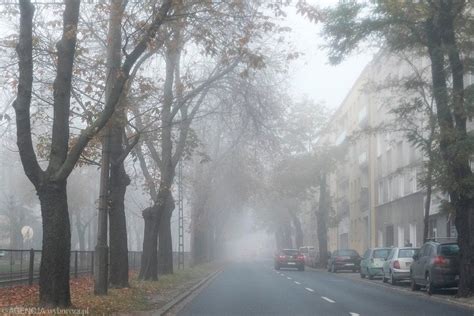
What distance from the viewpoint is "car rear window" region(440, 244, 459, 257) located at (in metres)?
23.1

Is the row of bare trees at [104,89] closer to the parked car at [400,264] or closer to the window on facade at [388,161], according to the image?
the parked car at [400,264]

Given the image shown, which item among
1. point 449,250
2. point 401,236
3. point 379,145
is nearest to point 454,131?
point 449,250

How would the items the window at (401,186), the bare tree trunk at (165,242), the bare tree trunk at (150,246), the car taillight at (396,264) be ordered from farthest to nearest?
the window at (401,186) < the bare tree trunk at (165,242) < the car taillight at (396,264) < the bare tree trunk at (150,246)

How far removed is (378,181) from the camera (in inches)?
2272

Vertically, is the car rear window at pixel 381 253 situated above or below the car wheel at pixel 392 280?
above

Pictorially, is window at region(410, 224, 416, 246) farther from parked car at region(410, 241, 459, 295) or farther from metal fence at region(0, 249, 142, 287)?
metal fence at region(0, 249, 142, 287)

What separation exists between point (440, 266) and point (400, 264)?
6821 mm

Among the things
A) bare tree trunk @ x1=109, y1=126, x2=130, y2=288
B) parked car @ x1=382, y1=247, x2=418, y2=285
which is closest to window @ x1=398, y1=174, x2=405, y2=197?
parked car @ x1=382, y1=247, x2=418, y2=285

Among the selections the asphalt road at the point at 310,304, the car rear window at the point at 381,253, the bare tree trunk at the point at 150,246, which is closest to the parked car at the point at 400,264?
the car rear window at the point at 381,253

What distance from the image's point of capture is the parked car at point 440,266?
22.5 m

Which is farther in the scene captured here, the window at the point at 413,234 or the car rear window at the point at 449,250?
the window at the point at 413,234

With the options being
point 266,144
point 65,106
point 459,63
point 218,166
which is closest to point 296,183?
point 218,166

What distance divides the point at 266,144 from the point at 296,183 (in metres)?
29.9

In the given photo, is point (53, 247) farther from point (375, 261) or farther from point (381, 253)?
point (381, 253)
